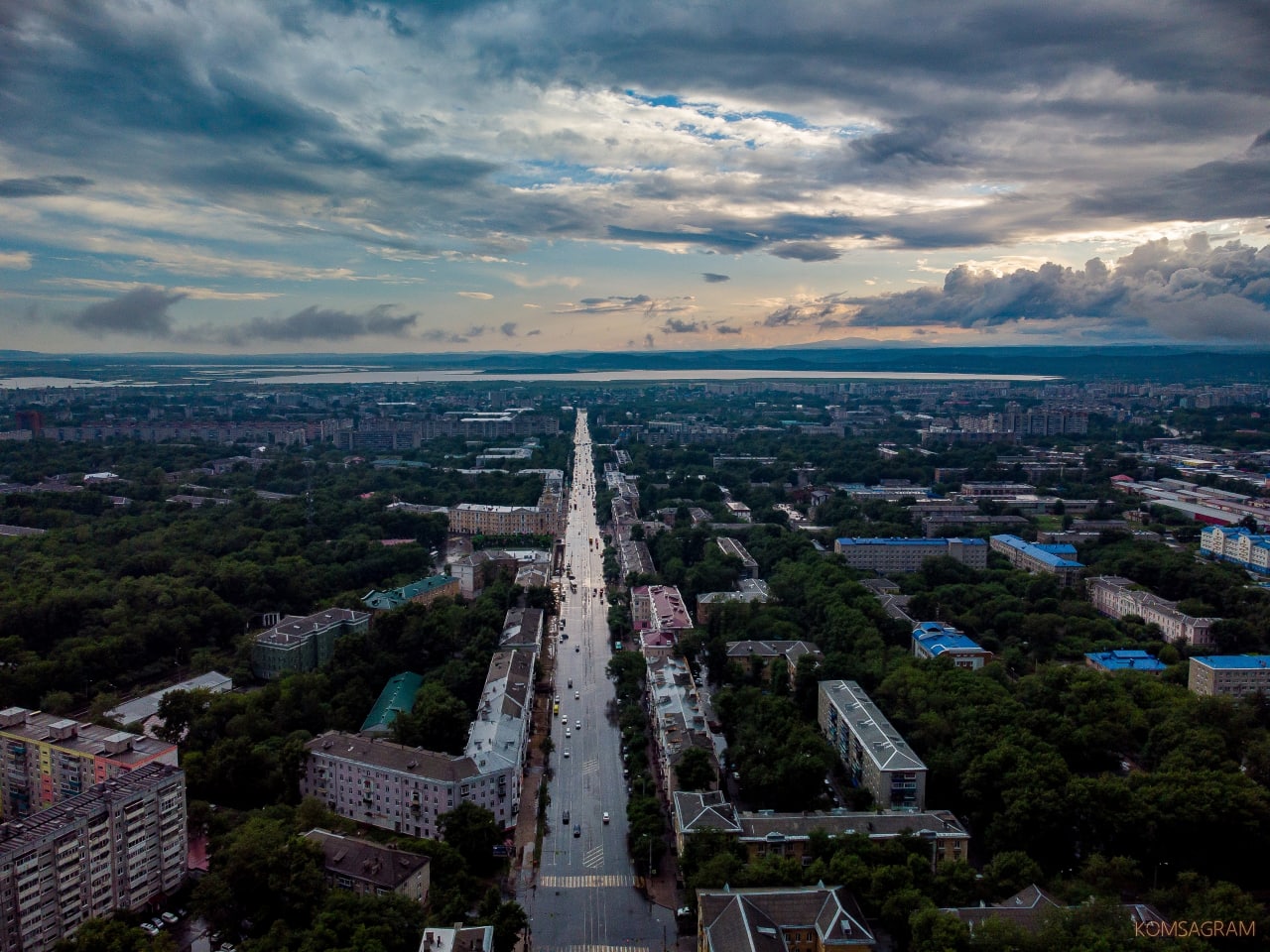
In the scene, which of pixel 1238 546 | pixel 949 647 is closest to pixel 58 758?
pixel 949 647

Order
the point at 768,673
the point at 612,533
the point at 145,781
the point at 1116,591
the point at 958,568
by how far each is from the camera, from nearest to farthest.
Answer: the point at 145,781, the point at 768,673, the point at 1116,591, the point at 958,568, the point at 612,533

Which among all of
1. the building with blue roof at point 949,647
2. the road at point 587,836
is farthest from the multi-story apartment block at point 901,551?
the road at point 587,836

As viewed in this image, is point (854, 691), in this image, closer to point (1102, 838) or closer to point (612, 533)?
point (1102, 838)

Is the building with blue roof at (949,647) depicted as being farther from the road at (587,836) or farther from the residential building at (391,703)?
the residential building at (391,703)

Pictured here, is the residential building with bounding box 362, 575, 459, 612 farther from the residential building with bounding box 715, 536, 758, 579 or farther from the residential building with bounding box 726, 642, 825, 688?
the residential building with bounding box 715, 536, 758, 579

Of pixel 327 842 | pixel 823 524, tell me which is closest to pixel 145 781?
pixel 327 842

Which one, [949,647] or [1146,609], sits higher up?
[949,647]

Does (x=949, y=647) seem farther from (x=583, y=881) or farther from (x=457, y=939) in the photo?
(x=457, y=939)
